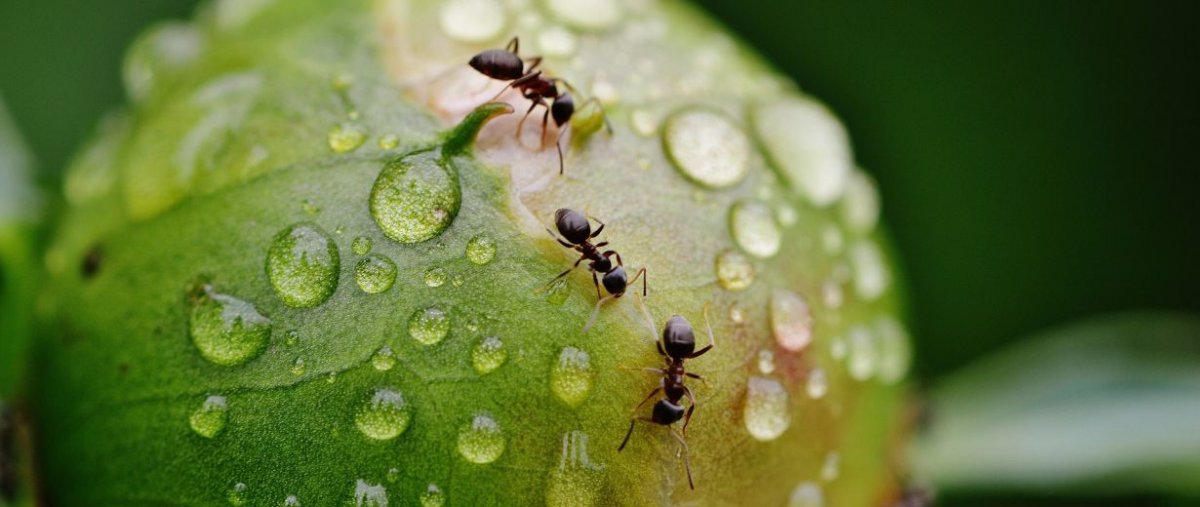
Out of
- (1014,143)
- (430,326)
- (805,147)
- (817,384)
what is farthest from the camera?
(1014,143)

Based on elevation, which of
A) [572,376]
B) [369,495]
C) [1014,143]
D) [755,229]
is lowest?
[369,495]

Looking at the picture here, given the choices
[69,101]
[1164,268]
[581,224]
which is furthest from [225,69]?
[1164,268]

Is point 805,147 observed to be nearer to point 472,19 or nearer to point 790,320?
point 790,320

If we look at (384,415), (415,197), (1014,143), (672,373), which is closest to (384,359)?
(384,415)

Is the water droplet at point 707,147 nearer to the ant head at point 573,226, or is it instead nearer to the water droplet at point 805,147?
the water droplet at point 805,147

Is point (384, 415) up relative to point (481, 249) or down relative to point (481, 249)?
down

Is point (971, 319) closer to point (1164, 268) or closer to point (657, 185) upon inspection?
point (1164, 268)

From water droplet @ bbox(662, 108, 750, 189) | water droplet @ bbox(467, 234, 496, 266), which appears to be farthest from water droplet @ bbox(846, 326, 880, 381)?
water droplet @ bbox(467, 234, 496, 266)

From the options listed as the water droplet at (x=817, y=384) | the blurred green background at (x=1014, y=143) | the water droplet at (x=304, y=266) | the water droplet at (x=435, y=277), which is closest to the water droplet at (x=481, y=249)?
the water droplet at (x=435, y=277)
